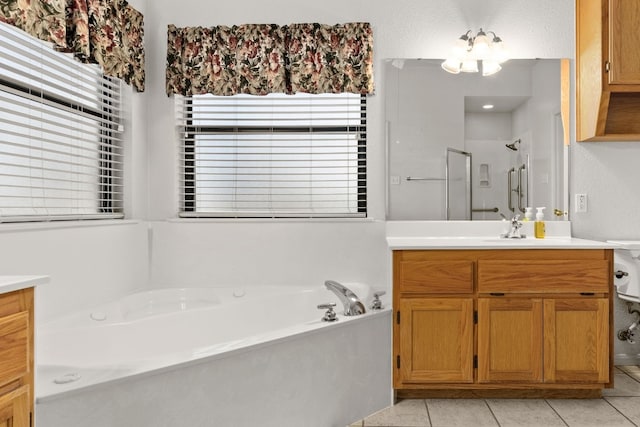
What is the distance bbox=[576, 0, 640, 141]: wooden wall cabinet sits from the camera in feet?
8.66

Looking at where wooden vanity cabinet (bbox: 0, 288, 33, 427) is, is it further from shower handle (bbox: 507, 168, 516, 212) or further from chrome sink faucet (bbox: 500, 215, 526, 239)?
shower handle (bbox: 507, 168, 516, 212)

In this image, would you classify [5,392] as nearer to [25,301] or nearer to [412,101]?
[25,301]

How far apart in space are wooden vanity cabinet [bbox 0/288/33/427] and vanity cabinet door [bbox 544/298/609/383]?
2.20 m

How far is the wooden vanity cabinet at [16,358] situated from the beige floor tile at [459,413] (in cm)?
169

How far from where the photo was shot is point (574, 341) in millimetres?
2432

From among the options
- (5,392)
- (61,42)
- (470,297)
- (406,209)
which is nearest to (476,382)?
(470,297)

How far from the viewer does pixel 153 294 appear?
2818mm

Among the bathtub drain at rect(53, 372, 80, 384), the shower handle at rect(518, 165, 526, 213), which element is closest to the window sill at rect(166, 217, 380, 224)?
the shower handle at rect(518, 165, 526, 213)

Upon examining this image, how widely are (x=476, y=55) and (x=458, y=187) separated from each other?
805 mm

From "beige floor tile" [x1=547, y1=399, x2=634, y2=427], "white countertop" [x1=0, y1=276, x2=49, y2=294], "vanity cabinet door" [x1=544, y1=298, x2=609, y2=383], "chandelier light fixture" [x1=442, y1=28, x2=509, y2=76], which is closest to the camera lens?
"white countertop" [x1=0, y1=276, x2=49, y2=294]

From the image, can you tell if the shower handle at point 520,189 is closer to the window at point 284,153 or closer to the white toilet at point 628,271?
the white toilet at point 628,271

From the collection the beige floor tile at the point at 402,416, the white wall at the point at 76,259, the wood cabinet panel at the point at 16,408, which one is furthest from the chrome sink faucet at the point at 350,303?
the wood cabinet panel at the point at 16,408

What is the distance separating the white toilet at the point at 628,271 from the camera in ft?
8.93

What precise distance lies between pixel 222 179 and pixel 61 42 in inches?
50.4
